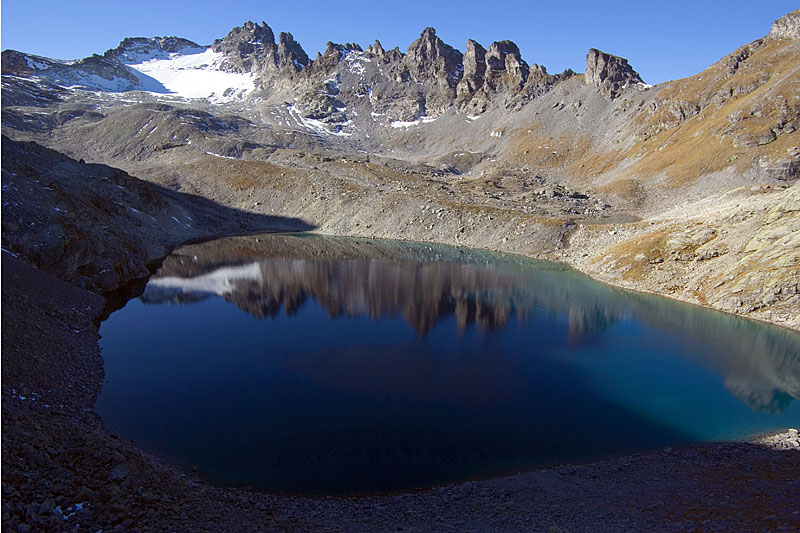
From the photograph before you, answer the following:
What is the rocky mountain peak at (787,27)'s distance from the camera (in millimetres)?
127625

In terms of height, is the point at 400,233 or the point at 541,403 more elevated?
the point at 400,233

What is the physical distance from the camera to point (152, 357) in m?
32.9

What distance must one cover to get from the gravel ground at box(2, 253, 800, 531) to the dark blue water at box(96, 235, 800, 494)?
4.89 feet

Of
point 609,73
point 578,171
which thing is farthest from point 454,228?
point 609,73

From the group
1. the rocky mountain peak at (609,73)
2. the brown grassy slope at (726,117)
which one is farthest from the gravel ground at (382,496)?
the rocky mountain peak at (609,73)

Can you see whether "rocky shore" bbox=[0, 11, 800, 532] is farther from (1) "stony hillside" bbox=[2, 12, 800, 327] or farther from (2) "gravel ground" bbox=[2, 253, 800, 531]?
(1) "stony hillside" bbox=[2, 12, 800, 327]

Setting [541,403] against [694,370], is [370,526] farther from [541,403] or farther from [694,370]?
[694,370]

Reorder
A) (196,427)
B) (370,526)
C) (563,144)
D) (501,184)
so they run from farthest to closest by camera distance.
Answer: (563,144)
(501,184)
(196,427)
(370,526)

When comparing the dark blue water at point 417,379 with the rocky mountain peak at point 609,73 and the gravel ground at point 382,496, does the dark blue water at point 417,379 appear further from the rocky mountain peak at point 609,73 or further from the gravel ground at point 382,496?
the rocky mountain peak at point 609,73

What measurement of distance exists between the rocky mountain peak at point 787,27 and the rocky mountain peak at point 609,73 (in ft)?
148

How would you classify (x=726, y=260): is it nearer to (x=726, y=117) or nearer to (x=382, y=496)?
(x=382, y=496)

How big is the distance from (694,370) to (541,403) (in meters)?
13.6

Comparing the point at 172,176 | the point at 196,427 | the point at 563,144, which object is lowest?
the point at 196,427

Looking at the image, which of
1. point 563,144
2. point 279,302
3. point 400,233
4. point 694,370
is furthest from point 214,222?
point 563,144
